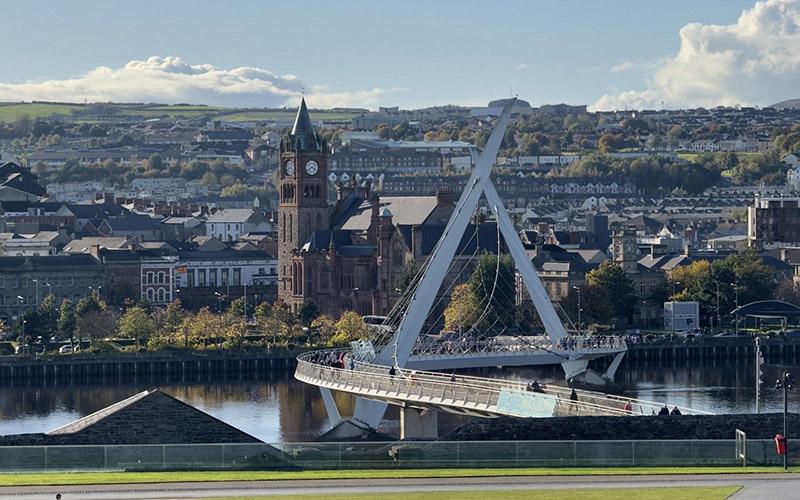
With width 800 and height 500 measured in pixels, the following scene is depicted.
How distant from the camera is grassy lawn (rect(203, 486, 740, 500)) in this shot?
49.6m

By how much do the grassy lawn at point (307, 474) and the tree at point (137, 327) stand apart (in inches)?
3049

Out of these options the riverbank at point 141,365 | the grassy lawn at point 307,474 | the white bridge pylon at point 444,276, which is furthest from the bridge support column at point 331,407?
the riverbank at point 141,365

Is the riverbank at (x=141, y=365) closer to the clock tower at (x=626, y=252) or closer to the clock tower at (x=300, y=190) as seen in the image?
the clock tower at (x=300, y=190)

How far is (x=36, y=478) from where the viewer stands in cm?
5431

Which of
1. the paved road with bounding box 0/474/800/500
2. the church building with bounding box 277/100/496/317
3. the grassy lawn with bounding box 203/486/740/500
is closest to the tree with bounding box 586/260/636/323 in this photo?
the church building with bounding box 277/100/496/317

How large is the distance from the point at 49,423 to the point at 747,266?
2689 inches

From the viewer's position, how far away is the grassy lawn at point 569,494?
4956cm

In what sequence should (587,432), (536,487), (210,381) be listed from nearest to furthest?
1. (536,487)
2. (587,432)
3. (210,381)

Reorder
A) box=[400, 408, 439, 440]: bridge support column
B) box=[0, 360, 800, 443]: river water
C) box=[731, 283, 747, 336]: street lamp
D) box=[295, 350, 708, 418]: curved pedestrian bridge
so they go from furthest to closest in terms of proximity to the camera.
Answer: box=[731, 283, 747, 336]: street lamp < box=[0, 360, 800, 443]: river water < box=[400, 408, 439, 440]: bridge support column < box=[295, 350, 708, 418]: curved pedestrian bridge

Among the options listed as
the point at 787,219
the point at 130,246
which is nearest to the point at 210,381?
the point at 130,246

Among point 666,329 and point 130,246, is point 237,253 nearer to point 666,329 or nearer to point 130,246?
point 130,246

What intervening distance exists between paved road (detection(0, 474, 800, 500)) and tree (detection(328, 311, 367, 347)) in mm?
75249

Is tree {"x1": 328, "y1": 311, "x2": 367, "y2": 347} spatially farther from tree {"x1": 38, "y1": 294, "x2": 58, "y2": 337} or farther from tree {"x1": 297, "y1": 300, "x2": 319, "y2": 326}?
tree {"x1": 38, "y1": 294, "x2": 58, "y2": 337}

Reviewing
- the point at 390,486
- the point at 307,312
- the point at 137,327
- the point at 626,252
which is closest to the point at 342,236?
the point at 307,312
